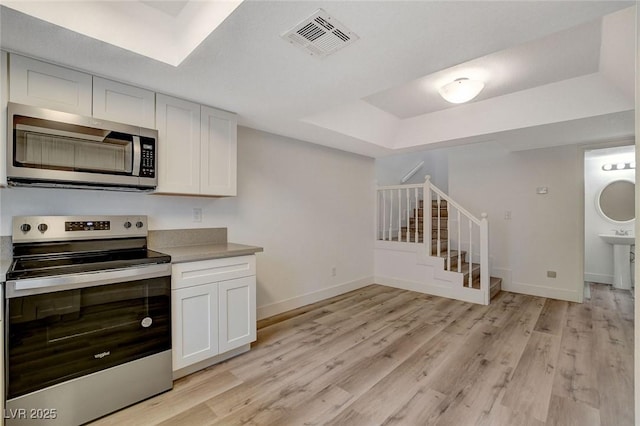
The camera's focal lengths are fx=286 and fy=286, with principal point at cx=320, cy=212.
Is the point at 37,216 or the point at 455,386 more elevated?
the point at 37,216

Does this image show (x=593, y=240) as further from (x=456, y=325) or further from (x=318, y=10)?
(x=318, y=10)

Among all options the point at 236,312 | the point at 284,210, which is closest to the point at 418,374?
the point at 236,312

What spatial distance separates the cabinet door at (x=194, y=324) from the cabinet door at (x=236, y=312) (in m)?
0.06

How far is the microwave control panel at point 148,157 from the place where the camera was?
213 centimetres

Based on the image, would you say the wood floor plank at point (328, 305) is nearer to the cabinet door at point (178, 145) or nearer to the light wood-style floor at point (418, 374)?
the light wood-style floor at point (418, 374)

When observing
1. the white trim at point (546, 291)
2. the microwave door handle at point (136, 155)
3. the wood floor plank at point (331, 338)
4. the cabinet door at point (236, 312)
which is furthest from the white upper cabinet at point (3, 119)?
the white trim at point (546, 291)

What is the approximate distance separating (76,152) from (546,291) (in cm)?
573

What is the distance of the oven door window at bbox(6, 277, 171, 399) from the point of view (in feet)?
5.02

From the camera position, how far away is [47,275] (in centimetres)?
158

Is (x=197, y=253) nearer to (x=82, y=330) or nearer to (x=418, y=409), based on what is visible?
(x=82, y=330)

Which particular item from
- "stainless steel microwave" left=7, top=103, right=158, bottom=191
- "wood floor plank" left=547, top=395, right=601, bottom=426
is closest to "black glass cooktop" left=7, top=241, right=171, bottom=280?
"stainless steel microwave" left=7, top=103, right=158, bottom=191

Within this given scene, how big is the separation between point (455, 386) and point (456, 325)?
1219 millimetres

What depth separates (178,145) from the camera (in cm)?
237

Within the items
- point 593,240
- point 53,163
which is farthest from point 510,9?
point 593,240
